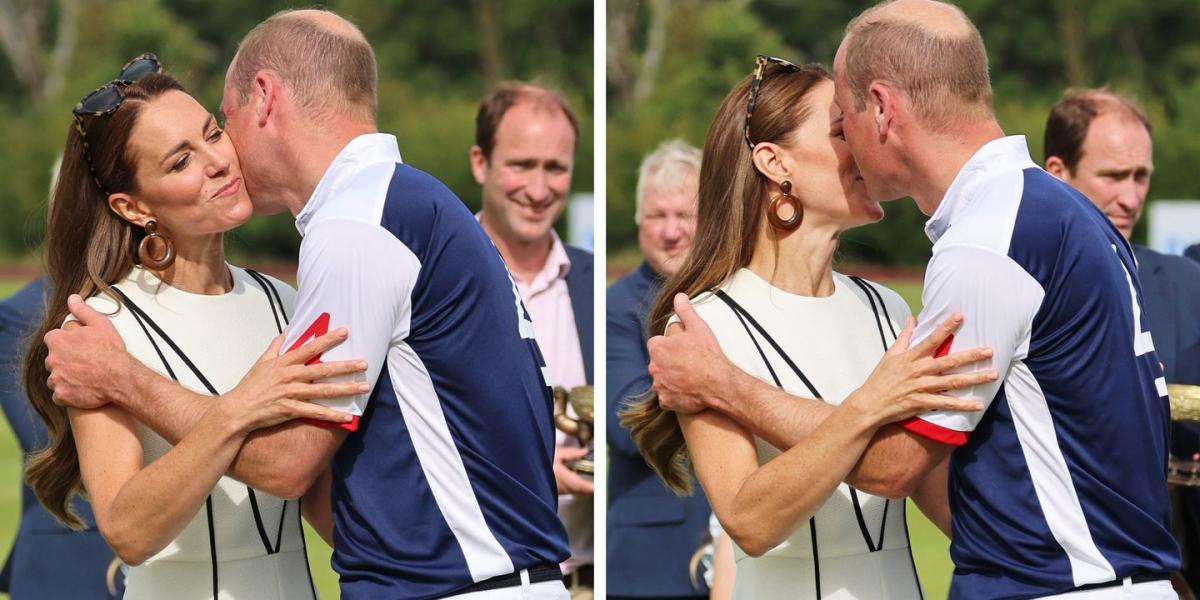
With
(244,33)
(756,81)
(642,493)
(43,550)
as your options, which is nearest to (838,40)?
(244,33)

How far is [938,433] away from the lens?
2.72m

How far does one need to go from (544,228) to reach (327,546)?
228 inches

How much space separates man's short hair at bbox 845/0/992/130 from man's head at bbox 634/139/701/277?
267 cm

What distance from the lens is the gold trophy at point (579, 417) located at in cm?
468

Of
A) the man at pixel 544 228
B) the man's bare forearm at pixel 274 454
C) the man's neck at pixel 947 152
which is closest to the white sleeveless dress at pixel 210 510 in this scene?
the man's bare forearm at pixel 274 454

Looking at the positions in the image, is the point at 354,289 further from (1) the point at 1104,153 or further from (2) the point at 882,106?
(1) the point at 1104,153

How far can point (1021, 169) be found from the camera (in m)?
2.81

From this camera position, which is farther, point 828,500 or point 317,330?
point 828,500

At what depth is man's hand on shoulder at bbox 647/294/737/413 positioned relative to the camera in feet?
9.81

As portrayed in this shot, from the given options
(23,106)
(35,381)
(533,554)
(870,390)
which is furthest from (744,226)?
(23,106)

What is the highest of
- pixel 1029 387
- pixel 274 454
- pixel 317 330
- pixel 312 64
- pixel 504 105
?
pixel 504 105

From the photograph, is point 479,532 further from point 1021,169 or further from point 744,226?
point 1021,169

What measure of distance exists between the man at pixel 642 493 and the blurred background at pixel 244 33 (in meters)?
19.7

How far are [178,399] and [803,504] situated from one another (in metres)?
1.26
